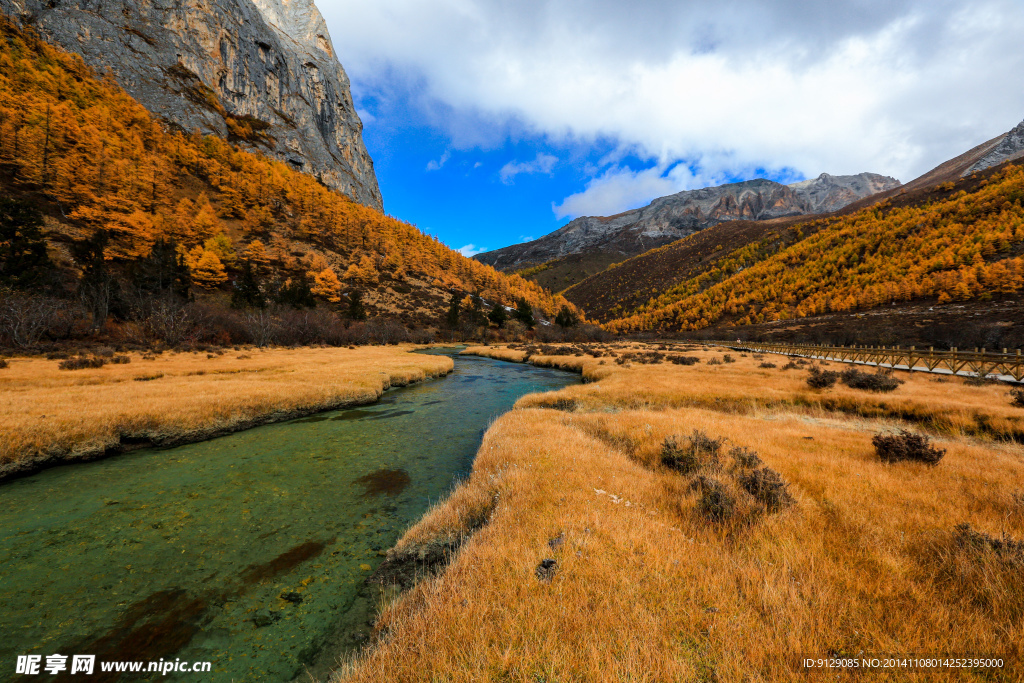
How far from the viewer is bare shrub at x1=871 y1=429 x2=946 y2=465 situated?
28.8ft

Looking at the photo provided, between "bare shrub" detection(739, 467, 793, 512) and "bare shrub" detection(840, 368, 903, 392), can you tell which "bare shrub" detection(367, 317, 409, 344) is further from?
"bare shrub" detection(739, 467, 793, 512)

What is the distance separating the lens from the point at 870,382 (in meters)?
19.0

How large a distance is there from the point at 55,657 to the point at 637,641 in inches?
334

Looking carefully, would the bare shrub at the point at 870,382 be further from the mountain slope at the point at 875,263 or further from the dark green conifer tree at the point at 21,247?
the mountain slope at the point at 875,263

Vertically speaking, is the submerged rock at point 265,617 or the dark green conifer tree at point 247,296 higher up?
the dark green conifer tree at point 247,296

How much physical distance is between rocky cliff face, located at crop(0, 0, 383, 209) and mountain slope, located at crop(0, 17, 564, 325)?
9027 mm

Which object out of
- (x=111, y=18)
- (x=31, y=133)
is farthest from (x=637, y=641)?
(x=111, y=18)

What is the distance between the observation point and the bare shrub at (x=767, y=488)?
6891 millimetres

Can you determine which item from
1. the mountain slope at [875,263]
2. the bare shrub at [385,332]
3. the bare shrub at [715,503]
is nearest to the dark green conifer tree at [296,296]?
the bare shrub at [385,332]

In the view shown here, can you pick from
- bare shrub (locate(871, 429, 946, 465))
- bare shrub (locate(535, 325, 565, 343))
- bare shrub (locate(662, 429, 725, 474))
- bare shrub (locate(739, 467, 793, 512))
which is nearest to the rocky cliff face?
bare shrub (locate(535, 325, 565, 343))

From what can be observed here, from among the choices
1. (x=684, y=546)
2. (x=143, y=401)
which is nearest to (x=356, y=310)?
(x=143, y=401)

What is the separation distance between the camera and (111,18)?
10344 centimetres

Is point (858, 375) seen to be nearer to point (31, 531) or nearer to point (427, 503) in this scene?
point (427, 503)

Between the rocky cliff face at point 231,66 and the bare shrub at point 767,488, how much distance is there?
551 feet
